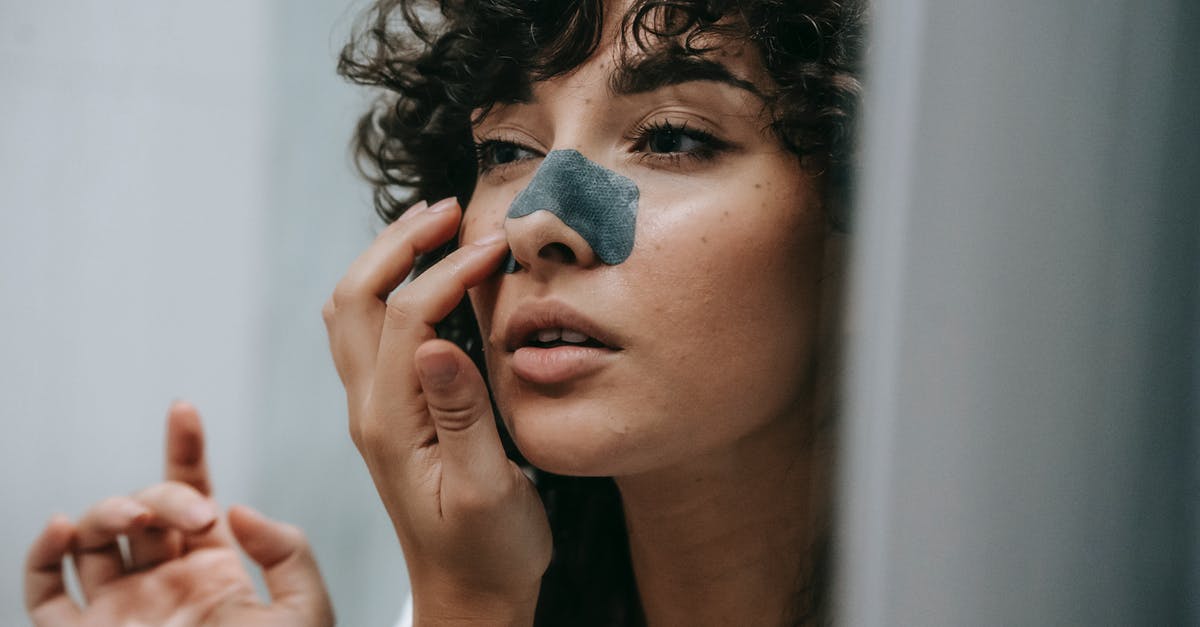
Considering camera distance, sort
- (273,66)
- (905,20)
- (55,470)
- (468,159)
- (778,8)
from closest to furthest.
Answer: (905,20), (778,8), (468,159), (55,470), (273,66)

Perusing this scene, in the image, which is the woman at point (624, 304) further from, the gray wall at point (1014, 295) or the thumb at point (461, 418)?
the gray wall at point (1014, 295)

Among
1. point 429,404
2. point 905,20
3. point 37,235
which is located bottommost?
point 429,404

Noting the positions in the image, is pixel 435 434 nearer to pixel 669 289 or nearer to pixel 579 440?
pixel 579 440

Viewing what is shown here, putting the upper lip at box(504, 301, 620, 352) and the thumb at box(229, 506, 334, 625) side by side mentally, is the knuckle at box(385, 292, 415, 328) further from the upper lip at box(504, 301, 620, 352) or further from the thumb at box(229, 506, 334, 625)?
the thumb at box(229, 506, 334, 625)

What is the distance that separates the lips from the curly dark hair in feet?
0.67

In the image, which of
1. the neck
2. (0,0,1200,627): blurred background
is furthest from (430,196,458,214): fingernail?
(0,0,1200,627): blurred background

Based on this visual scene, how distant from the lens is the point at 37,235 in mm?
1355

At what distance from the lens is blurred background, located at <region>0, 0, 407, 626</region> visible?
1.35 m

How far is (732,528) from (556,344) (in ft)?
0.93

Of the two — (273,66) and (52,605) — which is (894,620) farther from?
(273,66)

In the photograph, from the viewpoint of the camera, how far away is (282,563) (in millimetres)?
1146

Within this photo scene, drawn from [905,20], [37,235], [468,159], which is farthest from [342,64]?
[905,20]

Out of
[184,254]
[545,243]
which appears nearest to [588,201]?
[545,243]

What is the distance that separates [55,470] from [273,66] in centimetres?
61
